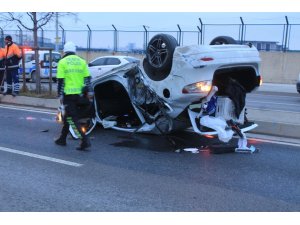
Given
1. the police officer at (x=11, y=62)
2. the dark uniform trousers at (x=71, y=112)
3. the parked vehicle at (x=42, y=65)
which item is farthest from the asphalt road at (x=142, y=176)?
the parked vehicle at (x=42, y=65)

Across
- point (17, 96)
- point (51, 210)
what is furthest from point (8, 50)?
point (51, 210)

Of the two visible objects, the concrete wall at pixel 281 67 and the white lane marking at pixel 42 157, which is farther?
the concrete wall at pixel 281 67

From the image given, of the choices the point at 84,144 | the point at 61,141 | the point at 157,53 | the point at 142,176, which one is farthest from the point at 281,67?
the point at 142,176

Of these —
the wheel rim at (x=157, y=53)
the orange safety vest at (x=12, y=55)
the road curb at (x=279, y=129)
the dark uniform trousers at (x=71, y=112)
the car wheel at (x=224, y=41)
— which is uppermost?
the car wheel at (x=224, y=41)

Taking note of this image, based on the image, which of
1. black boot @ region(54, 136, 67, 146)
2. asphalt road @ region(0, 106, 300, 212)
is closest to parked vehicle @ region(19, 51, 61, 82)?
asphalt road @ region(0, 106, 300, 212)

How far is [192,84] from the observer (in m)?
7.00

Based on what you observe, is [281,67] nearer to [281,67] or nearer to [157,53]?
[281,67]

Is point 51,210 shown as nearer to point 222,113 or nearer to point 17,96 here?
point 222,113

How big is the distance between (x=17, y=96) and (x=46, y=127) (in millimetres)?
4534

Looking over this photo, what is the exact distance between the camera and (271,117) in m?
9.40

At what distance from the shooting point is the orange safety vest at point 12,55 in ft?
44.2

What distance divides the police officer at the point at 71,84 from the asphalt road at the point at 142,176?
40 centimetres

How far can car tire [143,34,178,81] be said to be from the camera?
733 cm

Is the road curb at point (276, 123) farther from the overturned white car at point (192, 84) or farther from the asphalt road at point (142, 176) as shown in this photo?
the overturned white car at point (192, 84)
